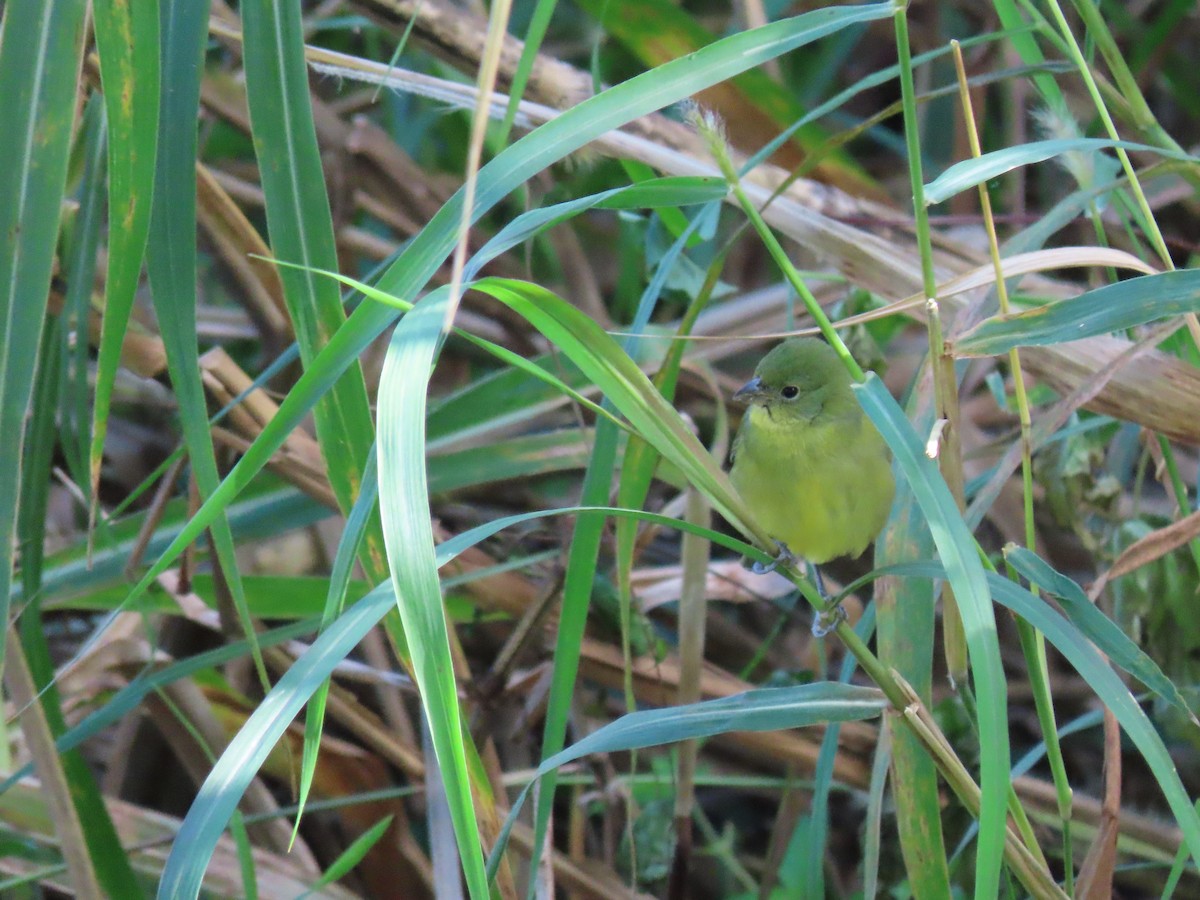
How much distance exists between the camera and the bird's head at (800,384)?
2.21 meters

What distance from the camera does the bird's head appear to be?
221cm

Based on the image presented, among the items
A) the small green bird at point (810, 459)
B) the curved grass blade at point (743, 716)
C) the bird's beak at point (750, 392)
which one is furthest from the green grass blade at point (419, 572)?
the bird's beak at point (750, 392)

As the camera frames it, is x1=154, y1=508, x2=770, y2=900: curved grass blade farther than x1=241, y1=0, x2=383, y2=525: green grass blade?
No

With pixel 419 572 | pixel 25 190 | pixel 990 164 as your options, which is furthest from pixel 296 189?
pixel 990 164

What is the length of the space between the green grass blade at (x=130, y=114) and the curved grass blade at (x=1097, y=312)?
78cm

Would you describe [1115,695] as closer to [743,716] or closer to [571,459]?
[743,716]

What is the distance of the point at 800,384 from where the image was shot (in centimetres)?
225

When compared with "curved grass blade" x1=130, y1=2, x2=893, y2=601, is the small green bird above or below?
below

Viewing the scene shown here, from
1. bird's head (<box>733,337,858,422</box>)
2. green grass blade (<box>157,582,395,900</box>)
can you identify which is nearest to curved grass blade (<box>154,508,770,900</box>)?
green grass blade (<box>157,582,395,900</box>)

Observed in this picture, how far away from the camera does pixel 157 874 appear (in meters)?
2.05

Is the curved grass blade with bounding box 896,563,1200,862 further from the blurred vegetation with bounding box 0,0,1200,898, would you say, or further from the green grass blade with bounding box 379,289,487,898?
the green grass blade with bounding box 379,289,487,898

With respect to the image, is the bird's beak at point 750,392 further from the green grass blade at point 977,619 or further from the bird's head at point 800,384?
the green grass blade at point 977,619

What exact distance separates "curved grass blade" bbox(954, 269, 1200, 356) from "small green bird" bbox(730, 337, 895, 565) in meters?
0.89

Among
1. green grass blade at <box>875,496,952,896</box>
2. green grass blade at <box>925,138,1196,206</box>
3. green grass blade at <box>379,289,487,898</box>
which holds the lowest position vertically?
green grass blade at <box>875,496,952,896</box>
